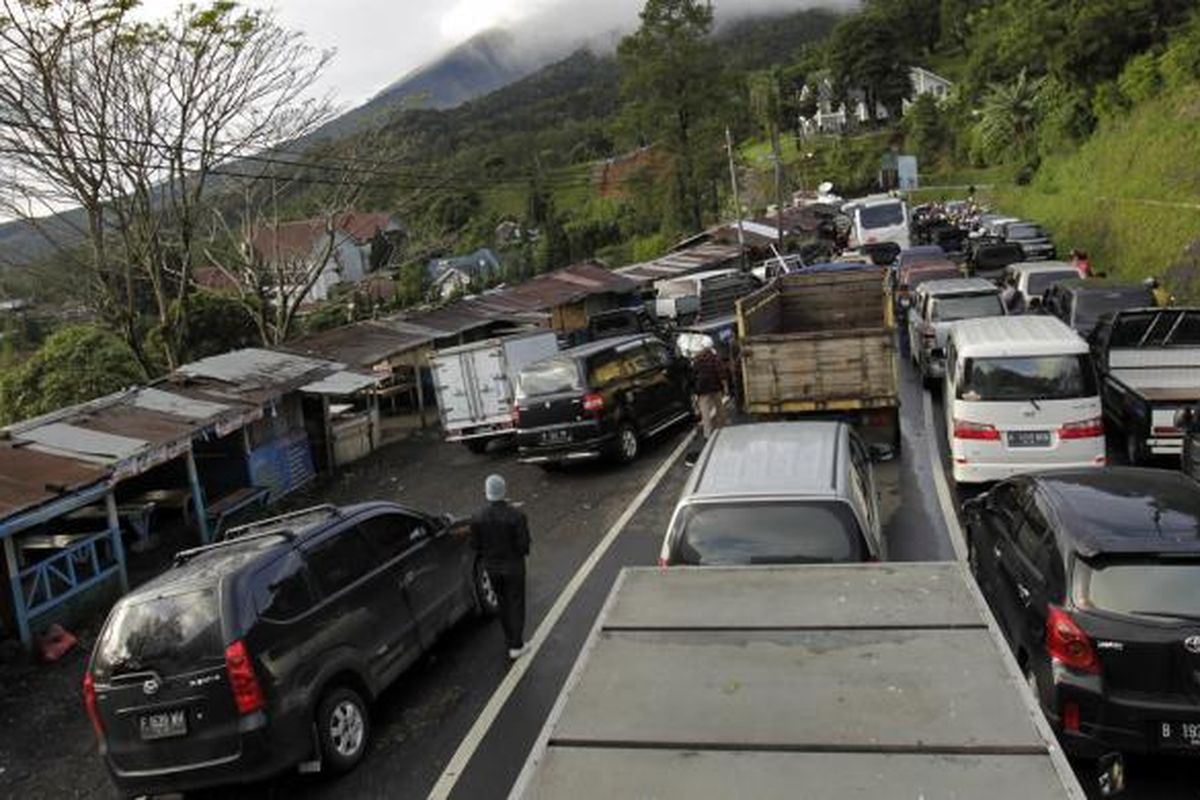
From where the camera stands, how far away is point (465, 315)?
24.6 metres

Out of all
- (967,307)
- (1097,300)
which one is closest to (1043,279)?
(967,307)

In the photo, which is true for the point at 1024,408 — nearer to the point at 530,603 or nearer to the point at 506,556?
the point at 530,603

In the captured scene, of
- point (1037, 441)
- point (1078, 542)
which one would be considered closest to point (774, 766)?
point (1078, 542)

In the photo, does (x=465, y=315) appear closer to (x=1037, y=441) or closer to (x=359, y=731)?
(x=1037, y=441)

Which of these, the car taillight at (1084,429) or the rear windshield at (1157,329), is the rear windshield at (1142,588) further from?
the rear windshield at (1157,329)

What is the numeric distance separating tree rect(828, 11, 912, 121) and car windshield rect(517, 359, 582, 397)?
91.3m

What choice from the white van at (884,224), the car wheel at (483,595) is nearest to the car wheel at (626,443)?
the car wheel at (483,595)

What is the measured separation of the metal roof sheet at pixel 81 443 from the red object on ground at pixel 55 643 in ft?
6.59

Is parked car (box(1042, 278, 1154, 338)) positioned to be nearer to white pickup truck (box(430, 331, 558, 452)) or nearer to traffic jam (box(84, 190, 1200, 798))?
traffic jam (box(84, 190, 1200, 798))

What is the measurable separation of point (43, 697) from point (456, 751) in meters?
4.90

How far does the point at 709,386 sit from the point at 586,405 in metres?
1.92

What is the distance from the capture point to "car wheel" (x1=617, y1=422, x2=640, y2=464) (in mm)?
15078

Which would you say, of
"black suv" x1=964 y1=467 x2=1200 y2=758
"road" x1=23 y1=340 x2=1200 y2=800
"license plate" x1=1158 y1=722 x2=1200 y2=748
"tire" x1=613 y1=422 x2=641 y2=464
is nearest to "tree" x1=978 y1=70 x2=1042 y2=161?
"road" x1=23 y1=340 x2=1200 y2=800

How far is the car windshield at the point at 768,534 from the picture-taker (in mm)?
6547
